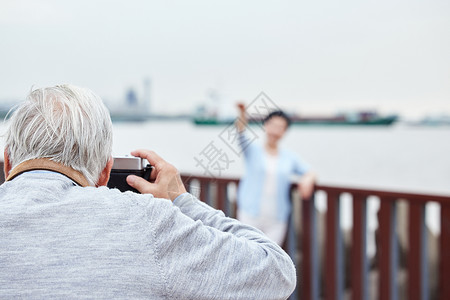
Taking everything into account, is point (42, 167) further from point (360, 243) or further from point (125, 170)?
point (360, 243)

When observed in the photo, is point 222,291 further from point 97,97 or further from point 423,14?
point 423,14

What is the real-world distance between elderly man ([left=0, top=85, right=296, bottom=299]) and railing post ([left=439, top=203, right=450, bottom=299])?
1.85m

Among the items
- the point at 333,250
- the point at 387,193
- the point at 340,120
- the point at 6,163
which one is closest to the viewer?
the point at 6,163

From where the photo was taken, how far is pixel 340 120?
3.52 m

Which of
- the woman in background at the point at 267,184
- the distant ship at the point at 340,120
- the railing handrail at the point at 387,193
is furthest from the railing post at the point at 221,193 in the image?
the railing handrail at the point at 387,193

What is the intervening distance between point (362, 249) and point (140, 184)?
2104 mm

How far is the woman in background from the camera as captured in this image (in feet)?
9.36

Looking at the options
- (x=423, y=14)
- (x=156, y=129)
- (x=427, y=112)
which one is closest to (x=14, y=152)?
(x=156, y=129)

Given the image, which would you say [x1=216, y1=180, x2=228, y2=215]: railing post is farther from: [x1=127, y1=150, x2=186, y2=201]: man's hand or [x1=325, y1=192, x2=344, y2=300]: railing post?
[x1=127, y1=150, x2=186, y2=201]: man's hand

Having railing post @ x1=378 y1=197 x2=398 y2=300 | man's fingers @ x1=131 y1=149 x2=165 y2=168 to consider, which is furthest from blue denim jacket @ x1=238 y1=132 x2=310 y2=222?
man's fingers @ x1=131 y1=149 x2=165 y2=168

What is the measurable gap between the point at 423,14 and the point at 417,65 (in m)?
1.28

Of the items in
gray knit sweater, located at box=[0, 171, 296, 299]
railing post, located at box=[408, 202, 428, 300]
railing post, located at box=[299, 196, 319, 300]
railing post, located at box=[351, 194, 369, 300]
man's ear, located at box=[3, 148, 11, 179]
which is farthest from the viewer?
railing post, located at box=[299, 196, 319, 300]

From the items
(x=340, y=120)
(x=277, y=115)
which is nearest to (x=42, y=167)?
(x=277, y=115)

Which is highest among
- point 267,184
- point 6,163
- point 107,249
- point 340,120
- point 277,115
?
point 6,163
